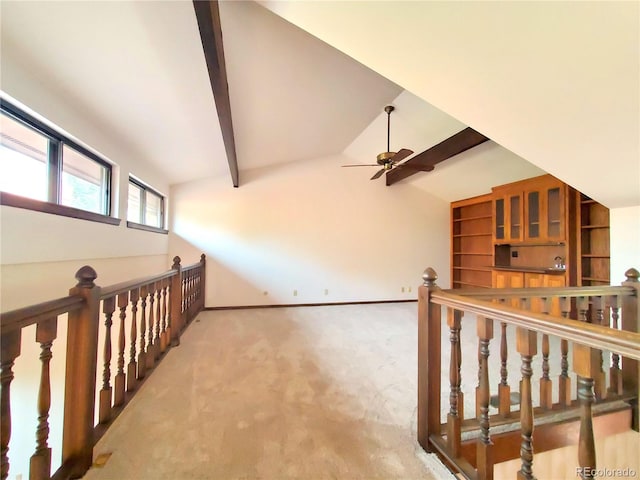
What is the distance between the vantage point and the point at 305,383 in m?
2.24

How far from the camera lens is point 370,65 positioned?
2104 mm

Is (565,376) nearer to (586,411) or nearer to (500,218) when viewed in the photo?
(586,411)

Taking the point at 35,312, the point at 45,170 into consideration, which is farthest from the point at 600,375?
the point at 45,170

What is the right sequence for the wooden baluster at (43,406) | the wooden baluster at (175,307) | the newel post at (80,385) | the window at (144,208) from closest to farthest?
the wooden baluster at (43,406)
the newel post at (80,385)
the wooden baluster at (175,307)
the window at (144,208)

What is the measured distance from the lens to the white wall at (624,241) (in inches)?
106

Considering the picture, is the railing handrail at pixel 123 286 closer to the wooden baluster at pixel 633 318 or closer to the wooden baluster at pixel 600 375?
the wooden baluster at pixel 600 375

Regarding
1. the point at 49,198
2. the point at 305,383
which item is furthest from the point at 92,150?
the point at 305,383

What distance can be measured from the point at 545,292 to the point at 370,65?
2018mm

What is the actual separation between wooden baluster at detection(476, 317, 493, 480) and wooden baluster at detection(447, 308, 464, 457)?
0.12 m

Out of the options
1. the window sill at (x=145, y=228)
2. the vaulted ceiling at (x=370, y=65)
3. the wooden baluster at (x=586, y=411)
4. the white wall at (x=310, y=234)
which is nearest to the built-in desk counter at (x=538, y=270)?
the vaulted ceiling at (x=370, y=65)

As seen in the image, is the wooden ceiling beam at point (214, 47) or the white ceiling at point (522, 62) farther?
the wooden ceiling beam at point (214, 47)

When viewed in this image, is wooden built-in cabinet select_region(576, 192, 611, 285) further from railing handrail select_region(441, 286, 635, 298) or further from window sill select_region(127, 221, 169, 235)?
window sill select_region(127, 221, 169, 235)

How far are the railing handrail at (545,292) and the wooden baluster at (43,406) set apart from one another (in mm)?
1922

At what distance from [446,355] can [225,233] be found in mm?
4130
